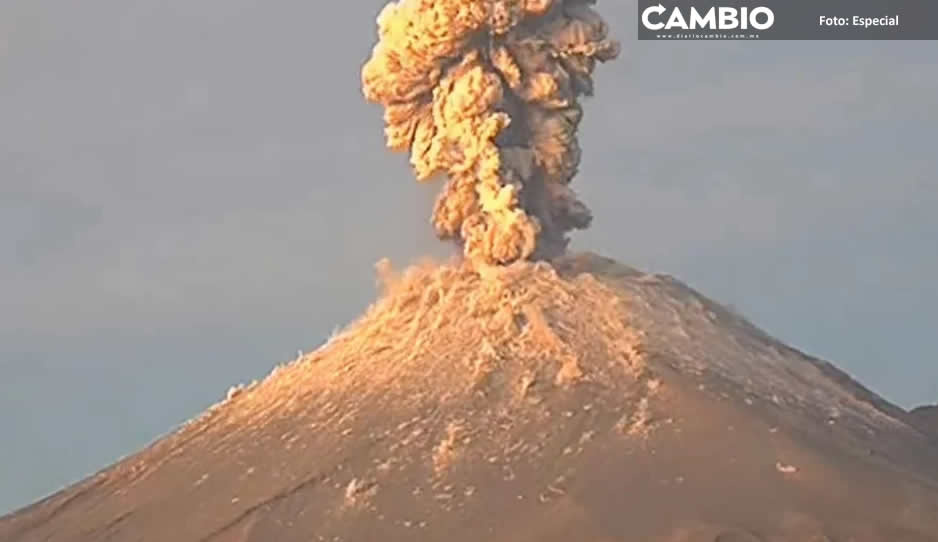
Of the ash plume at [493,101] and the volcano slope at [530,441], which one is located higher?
the ash plume at [493,101]

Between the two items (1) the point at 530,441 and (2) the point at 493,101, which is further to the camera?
(1) the point at 530,441

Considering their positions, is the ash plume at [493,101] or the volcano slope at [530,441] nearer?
the volcano slope at [530,441]

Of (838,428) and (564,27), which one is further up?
(564,27)

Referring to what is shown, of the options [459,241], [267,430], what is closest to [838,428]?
[459,241]

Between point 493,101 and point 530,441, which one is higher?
point 493,101

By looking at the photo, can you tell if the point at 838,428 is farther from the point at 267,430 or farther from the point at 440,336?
the point at 267,430
